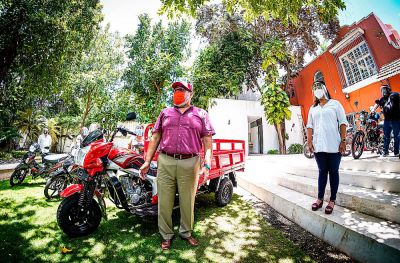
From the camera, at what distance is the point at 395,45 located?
394 inches

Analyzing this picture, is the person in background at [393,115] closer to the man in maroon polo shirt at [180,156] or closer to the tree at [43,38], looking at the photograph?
the man in maroon polo shirt at [180,156]

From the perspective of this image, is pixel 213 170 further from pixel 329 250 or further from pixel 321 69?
pixel 321 69

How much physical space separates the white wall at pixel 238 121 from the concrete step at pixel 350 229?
34.0ft

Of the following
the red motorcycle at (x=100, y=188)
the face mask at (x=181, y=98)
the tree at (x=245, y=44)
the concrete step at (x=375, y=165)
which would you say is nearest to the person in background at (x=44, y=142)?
the red motorcycle at (x=100, y=188)

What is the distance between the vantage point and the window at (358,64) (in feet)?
37.9

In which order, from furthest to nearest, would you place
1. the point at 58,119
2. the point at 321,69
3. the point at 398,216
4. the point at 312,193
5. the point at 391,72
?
the point at 58,119 → the point at 321,69 → the point at 391,72 → the point at 312,193 → the point at 398,216

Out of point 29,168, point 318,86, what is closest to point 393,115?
point 318,86

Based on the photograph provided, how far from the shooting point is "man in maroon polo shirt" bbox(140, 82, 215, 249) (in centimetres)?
304

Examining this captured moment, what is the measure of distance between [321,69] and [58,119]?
26619mm

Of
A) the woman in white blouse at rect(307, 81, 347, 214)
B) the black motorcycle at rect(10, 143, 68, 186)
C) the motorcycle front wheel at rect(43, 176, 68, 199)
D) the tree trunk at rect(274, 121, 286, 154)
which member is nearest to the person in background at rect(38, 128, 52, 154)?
the black motorcycle at rect(10, 143, 68, 186)

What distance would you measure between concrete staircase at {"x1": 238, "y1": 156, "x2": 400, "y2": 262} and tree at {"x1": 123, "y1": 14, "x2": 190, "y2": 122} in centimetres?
1403

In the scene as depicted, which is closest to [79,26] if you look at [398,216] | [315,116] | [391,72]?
[315,116]

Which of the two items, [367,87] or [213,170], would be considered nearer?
[213,170]

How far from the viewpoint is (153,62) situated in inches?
703
